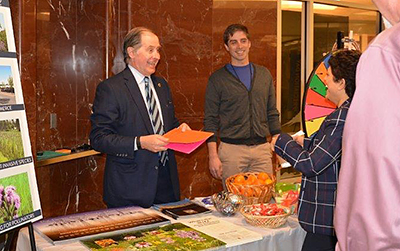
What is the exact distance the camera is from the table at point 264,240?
7.08 ft

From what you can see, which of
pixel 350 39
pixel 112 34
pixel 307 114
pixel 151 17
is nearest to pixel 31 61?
pixel 112 34

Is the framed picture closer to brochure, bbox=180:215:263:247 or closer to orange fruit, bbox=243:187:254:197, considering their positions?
brochure, bbox=180:215:263:247

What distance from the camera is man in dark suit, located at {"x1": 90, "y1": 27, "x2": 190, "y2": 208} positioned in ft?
9.56

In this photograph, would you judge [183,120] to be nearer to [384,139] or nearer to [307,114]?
[307,114]

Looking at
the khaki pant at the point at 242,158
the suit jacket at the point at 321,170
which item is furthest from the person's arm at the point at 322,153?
the khaki pant at the point at 242,158

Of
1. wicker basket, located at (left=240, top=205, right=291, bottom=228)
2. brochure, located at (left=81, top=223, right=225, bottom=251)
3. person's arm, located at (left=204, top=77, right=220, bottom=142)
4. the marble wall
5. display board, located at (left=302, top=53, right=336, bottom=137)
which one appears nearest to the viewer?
brochure, located at (left=81, top=223, right=225, bottom=251)

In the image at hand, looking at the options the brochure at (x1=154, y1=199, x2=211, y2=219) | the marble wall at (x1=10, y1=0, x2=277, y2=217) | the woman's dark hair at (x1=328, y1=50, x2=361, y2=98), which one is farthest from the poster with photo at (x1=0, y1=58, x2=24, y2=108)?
the marble wall at (x1=10, y1=0, x2=277, y2=217)

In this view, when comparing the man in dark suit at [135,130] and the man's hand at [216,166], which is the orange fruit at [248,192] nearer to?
the man in dark suit at [135,130]

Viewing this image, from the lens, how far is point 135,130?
2990 millimetres

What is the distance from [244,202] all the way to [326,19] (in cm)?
463

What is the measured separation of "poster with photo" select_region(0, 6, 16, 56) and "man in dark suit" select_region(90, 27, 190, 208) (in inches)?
36.8

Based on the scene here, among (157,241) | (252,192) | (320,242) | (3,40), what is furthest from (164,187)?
(3,40)

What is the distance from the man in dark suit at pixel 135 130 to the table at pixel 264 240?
0.47m

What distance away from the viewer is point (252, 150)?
13.1 ft
